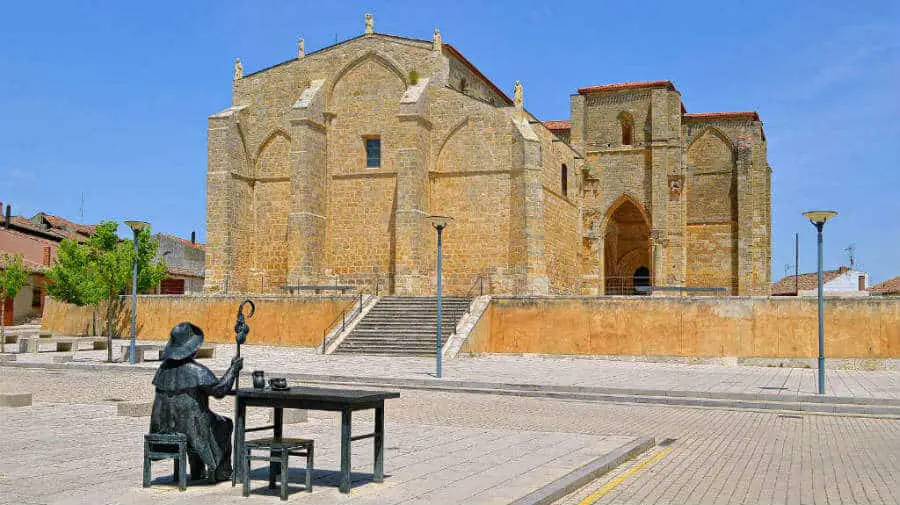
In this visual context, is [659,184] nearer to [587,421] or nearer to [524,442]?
[587,421]

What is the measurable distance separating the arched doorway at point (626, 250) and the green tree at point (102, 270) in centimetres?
2365

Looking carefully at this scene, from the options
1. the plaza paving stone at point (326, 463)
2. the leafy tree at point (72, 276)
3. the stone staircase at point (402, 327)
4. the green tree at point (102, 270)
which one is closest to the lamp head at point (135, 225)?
the green tree at point (102, 270)

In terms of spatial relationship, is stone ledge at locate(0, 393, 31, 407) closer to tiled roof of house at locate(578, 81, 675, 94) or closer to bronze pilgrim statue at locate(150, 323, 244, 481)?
bronze pilgrim statue at locate(150, 323, 244, 481)

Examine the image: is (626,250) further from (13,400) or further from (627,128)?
(13,400)

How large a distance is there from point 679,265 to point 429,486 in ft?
118

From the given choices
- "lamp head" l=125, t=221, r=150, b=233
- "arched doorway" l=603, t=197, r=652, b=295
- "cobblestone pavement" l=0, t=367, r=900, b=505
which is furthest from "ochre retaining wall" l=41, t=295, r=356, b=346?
"arched doorway" l=603, t=197, r=652, b=295

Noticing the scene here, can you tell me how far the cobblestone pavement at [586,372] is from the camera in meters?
17.4

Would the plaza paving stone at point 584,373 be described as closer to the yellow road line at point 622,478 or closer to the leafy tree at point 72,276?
the yellow road line at point 622,478

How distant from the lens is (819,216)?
17156mm

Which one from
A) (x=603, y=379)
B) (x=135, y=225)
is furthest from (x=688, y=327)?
(x=135, y=225)

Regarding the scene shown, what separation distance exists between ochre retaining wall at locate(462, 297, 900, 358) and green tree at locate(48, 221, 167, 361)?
39.3ft

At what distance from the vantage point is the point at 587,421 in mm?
12508

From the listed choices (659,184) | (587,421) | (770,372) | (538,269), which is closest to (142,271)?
(538,269)

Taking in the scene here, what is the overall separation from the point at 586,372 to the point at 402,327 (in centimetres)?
874
